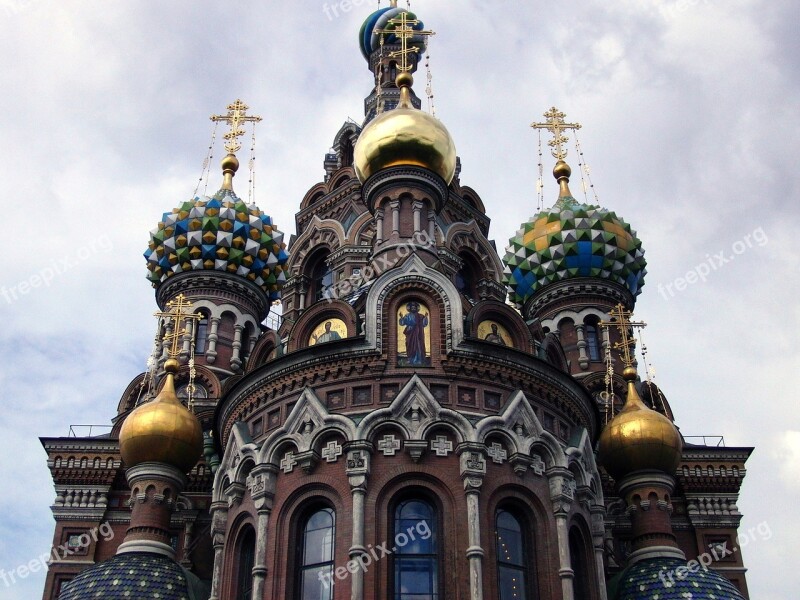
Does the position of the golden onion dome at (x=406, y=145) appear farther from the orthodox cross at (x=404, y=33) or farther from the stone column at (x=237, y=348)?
the stone column at (x=237, y=348)

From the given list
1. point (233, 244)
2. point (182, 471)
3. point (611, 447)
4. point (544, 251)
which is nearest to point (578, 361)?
point (544, 251)

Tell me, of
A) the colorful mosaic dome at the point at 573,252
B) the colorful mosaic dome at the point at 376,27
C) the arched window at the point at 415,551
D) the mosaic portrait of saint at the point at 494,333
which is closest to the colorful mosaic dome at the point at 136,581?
the arched window at the point at 415,551

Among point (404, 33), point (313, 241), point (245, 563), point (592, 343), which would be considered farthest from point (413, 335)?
point (592, 343)

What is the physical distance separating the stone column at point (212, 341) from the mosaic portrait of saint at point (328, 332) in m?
7.00

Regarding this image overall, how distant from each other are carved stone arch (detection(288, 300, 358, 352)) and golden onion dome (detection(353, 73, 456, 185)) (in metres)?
3.12

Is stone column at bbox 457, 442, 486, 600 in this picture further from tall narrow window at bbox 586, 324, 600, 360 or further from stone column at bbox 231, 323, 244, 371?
stone column at bbox 231, 323, 244, 371

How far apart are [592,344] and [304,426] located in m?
9.48

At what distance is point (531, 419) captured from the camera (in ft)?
41.1

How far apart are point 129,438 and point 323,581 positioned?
159 inches

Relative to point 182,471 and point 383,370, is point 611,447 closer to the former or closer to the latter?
point 383,370

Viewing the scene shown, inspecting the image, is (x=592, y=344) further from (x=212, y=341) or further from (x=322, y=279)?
(x=212, y=341)

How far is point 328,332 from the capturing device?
531 inches

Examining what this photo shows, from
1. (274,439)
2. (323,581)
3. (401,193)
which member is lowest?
(323,581)

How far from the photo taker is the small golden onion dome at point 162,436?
13.9 m
